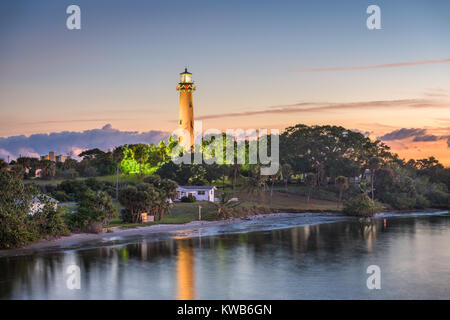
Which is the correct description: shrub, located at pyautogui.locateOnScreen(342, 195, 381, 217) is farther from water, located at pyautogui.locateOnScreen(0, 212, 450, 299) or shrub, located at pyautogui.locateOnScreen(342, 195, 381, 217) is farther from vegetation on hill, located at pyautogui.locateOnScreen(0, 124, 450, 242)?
water, located at pyautogui.locateOnScreen(0, 212, 450, 299)

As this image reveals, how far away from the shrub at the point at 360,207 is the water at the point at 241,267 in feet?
70.8

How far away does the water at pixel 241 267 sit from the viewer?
34.2 metres

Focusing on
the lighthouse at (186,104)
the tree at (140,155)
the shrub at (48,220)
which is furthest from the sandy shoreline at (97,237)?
the tree at (140,155)

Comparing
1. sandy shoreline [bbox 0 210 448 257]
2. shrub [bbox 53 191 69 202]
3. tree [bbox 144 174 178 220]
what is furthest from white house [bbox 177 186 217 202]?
shrub [bbox 53 191 69 202]

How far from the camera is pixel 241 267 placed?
42.8 metres

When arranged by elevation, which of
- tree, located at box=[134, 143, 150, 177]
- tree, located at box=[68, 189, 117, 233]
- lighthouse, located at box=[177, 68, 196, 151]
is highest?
lighthouse, located at box=[177, 68, 196, 151]

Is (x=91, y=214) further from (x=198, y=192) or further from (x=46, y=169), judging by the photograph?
(x=46, y=169)

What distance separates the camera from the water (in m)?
34.2

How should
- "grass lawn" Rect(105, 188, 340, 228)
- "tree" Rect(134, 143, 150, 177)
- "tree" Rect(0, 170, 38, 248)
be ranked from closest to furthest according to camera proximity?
"tree" Rect(0, 170, 38, 248) < "grass lawn" Rect(105, 188, 340, 228) < "tree" Rect(134, 143, 150, 177)

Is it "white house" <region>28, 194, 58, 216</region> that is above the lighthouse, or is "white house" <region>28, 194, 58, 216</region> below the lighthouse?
below

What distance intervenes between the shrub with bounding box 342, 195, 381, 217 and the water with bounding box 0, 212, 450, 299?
21593mm

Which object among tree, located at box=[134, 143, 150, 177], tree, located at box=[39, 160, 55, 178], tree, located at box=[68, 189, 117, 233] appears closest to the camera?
tree, located at box=[68, 189, 117, 233]

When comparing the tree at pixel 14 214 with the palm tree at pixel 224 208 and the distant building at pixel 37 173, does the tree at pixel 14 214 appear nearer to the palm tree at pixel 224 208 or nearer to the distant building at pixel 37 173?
the palm tree at pixel 224 208

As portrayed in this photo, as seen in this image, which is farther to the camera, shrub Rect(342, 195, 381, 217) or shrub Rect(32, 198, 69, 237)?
shrub Rect(342, 195, 381, 217)
